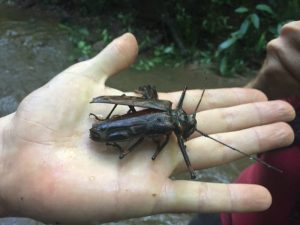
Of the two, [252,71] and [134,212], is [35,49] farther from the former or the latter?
[134,212]

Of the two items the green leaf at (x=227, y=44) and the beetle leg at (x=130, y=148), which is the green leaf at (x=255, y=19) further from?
the beetle leg at (x=130, y=148)

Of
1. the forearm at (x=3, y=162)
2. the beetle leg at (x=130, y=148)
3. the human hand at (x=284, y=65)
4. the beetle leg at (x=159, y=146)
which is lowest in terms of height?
the forearm at (x=3, y=162)

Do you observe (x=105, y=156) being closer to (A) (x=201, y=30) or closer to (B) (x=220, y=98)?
(B) (x=220, y=98)

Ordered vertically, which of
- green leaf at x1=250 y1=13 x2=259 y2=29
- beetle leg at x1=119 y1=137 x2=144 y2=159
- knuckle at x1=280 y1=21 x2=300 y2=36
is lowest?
green leaf at x1=250 y1=13 x2=259 y2=29

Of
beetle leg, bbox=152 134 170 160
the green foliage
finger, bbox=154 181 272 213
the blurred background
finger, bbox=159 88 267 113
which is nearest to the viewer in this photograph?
finger, bbox=154 181 272 213

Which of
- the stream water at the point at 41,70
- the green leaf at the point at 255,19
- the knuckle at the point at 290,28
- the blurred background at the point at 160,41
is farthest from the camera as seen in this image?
the green leaf at the point at 255,19

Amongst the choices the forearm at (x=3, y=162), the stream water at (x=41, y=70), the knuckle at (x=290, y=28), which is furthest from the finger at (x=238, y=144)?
the stream water at (x=41, y=70)

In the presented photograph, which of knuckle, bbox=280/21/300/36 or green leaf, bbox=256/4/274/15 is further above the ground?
knuckle, bbox=280/21/300/36

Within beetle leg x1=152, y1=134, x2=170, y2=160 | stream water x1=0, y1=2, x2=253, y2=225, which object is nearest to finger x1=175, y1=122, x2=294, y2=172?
beetle leg x1=152, y1=134, x2=170, y2=160

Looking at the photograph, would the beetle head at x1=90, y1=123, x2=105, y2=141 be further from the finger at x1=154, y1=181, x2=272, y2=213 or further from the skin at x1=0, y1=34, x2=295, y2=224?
the finger at x1=154, y1=181, x2=272, y2=213
